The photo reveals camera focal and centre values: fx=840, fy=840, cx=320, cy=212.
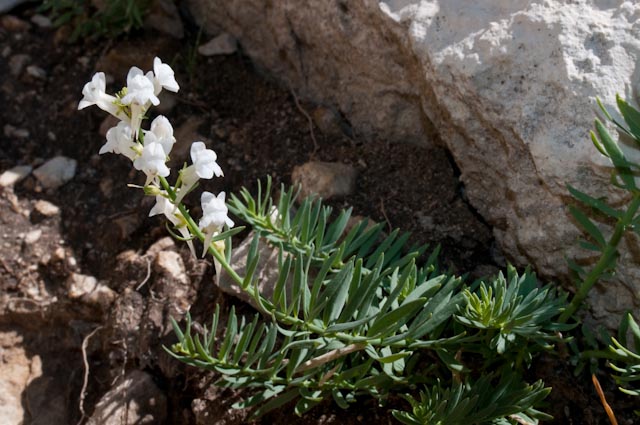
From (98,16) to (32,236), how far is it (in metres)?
0.93

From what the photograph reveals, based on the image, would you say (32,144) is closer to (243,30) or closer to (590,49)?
(243,30)

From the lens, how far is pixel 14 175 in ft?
9.65

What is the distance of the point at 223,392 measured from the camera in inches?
93.5

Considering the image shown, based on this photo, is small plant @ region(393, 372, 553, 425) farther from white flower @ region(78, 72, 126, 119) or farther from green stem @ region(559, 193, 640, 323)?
white flower @ region(78, 72, 126, 119)

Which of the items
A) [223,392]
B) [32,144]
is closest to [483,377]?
[223,392]

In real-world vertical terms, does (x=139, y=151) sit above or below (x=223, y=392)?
above

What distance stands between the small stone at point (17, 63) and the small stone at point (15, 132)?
0.24m

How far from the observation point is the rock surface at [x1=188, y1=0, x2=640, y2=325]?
6.97ft

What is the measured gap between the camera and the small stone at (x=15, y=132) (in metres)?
3.04

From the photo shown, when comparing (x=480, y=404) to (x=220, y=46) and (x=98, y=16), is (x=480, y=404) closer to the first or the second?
(x=220, y=46)

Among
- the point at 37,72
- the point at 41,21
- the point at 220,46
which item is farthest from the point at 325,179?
the point at 41,21

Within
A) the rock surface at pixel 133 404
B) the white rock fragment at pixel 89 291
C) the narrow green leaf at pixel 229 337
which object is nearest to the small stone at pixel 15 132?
the white rock fragment at pixel 89 291

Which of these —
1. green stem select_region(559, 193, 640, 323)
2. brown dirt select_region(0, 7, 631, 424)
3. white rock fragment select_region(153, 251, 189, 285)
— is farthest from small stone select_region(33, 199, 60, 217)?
green stem select_region(559, 193, 640, 323)

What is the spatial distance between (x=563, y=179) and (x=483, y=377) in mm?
545
